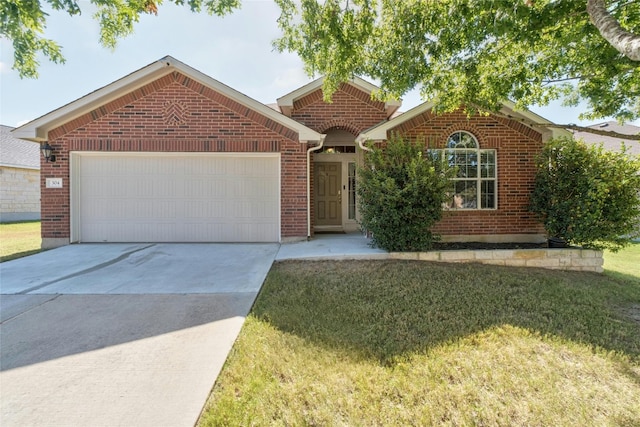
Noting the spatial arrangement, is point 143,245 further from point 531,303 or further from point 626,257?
point 626,257

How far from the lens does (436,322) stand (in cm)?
371

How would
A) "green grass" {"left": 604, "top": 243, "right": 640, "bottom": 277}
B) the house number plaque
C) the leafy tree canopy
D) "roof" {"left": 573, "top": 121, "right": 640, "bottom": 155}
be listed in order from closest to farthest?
the leafy tree canopy < "green grass" {"left": 604, "top": 243, "right": 640, "bottom": 277} < the house number plaque < "roof" {"left": 573, "top": 121, "right": 640, "bottom": 155}

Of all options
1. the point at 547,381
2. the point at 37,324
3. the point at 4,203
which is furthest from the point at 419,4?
the point at 4,203

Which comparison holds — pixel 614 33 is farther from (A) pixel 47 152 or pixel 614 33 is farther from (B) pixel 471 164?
(A) pixel 47 152

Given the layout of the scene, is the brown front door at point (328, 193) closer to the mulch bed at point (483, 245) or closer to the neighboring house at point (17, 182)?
the mulch bed at point (483, 245)

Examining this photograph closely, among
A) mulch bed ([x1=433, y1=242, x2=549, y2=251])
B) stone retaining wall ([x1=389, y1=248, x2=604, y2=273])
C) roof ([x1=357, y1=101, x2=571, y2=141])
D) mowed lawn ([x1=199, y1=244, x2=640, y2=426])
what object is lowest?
mowed lawn ([x1=199, y1=244, x2=640, y2=426])

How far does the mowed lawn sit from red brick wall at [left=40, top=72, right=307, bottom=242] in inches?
165

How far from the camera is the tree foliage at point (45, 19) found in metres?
7.33

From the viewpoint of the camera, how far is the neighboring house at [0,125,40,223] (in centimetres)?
1611

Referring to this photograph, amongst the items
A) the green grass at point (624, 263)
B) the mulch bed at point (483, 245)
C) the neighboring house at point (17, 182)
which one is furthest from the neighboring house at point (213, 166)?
the neighboring house at point (17, 182)

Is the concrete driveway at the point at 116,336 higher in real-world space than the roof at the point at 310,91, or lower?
lower

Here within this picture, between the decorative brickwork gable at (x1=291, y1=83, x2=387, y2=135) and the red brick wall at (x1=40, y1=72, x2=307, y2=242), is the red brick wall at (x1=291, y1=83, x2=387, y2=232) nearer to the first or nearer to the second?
the decorative brickwork gable at (x1=291, y1=83, x2=387, y2=135)

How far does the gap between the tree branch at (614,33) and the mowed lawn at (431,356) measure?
349 cm

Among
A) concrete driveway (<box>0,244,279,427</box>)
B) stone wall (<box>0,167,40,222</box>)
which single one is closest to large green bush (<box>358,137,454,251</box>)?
concrete driveway (<box>0,244,279,427</box>)
